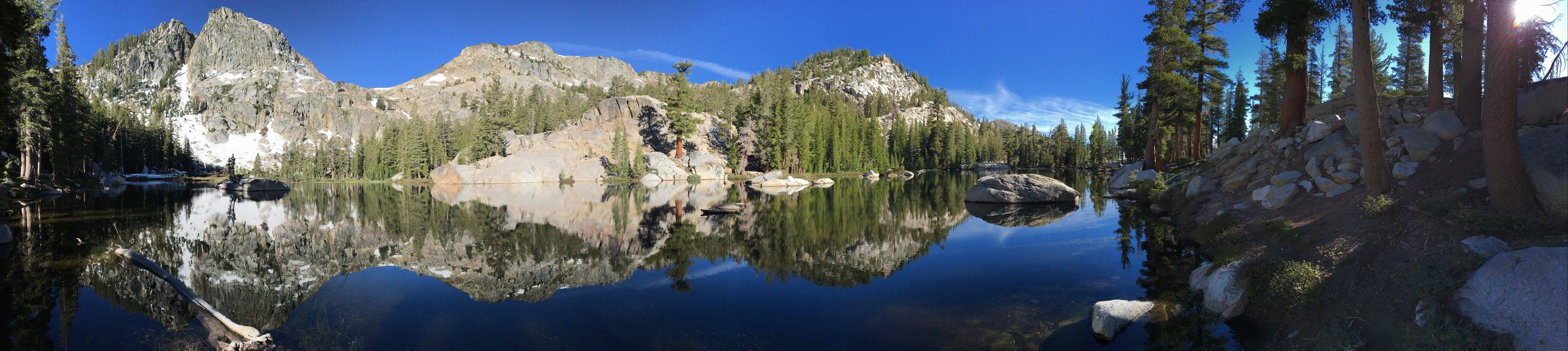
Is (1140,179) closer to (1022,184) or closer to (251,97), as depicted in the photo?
(1022,184)

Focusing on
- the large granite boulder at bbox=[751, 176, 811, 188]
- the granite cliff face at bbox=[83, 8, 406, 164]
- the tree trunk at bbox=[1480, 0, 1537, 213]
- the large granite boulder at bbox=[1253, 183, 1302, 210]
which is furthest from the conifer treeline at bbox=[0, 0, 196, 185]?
the granite cliff face at bbox=[83, 8, 406, 164]

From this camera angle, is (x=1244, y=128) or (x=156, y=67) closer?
(x=1244, y=128)

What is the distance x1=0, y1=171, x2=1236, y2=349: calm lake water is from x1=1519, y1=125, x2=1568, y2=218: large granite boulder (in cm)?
408

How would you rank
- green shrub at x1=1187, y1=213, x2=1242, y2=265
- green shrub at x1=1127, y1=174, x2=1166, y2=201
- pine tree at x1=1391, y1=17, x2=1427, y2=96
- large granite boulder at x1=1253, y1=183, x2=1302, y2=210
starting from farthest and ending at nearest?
1. pine tree at x1=1391, y1=17, x2=1427, y2=96
2. green shrub at x1=1127, y1=174, x2=1166, y2=201
3. large granite boulder at x1=1253, y1=183, x2=1302, y2=210
4. green shrub at x1=1187, y1=213, x2=1242, y2=265

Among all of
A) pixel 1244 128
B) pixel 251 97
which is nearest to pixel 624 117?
pixel 1244 128

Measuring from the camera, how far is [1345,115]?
14.6m

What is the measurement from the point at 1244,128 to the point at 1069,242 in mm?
52368

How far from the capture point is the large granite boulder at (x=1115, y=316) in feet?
22.5

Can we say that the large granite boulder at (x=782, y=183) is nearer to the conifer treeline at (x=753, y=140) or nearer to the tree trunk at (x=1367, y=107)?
the conifer treeline at (x=753, y=140)

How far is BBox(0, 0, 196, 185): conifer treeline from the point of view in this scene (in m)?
15.8

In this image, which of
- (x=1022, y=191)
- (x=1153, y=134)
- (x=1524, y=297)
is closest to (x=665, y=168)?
(x=1022, y=191)

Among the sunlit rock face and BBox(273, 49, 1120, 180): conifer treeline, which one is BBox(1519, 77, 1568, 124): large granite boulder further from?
BBox(273, 49, 1120, 180): conifer treeline

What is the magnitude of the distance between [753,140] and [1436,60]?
6709 cm

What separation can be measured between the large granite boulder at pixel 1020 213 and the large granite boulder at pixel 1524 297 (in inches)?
503
